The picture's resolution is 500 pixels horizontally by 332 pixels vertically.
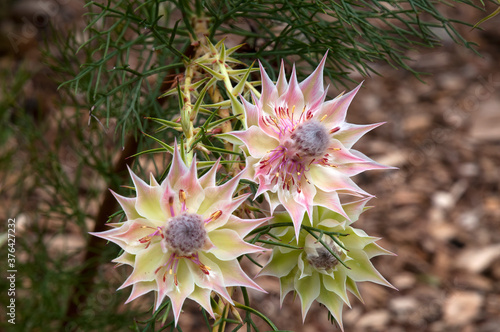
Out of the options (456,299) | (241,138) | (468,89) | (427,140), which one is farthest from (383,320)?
(241,138)

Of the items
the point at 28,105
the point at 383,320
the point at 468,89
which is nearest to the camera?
the point at 383,320

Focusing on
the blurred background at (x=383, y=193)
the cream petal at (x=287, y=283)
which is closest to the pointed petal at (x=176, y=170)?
the cream petal at (x=287, y=283)

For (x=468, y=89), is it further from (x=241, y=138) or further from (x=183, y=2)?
(x=241, y=138)

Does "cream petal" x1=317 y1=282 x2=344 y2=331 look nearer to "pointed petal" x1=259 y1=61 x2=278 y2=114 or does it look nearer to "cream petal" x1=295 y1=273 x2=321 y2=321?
"cream petal" x1=295 y1=273 x2=321 y2=321

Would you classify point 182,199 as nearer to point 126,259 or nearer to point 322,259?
point 126,259

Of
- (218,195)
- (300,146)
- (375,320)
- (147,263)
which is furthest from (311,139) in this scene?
(375,320)

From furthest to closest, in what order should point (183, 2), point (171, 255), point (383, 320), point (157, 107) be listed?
point (383, 320) → point (157, 107) → point (183, 2) → point (171, 255)

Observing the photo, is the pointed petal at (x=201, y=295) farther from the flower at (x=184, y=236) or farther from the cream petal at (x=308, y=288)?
the cream petal at (x=308, y=288)
